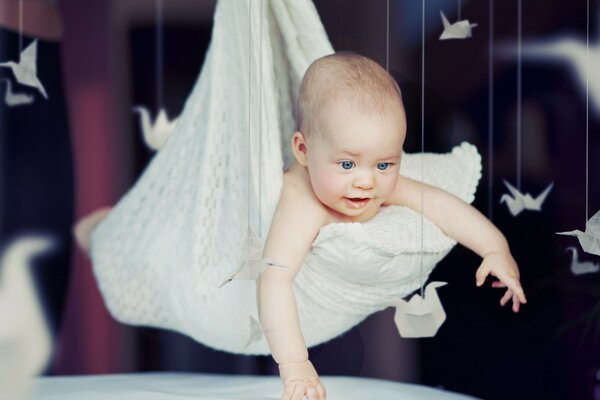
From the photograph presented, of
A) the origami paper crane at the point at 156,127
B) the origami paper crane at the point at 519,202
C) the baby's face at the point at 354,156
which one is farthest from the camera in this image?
the origami paper crane at the point at 156,127

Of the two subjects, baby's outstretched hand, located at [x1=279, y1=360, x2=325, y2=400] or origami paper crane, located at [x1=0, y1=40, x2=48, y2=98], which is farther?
origami paper crane, located at [x1=0, y1=40, x2=48, y2=98]

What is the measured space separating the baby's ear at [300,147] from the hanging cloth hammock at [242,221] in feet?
0.10

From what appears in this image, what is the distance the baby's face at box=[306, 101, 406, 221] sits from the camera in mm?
1163

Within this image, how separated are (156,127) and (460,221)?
0.66 m

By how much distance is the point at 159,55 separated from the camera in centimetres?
167

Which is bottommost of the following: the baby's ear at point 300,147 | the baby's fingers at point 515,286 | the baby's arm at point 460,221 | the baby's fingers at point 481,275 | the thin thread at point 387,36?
the baby's fingers at point 515,286

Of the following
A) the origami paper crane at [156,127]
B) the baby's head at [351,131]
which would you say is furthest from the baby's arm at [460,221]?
the origami paper crane at [156,127]

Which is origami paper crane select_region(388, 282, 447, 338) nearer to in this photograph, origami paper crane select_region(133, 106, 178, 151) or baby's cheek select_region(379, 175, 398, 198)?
baby's cheek select_region(379, 175, 398, 198)

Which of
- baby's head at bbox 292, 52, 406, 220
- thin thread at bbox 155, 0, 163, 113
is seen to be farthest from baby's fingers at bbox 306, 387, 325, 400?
thin thread at bbox 155, 0, 163, 113

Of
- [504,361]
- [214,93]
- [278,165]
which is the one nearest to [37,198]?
[214,93]

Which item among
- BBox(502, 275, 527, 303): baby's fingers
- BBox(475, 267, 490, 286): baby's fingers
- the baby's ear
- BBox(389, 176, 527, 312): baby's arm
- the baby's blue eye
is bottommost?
BBox(502, 275, 527, 303): baby's fingers

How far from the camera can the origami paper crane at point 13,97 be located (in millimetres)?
1595

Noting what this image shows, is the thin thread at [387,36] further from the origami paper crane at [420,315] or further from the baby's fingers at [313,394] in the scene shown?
the baby's fingers at [313,394]

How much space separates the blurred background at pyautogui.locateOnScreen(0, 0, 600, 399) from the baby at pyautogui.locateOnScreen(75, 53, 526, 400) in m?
0.30
